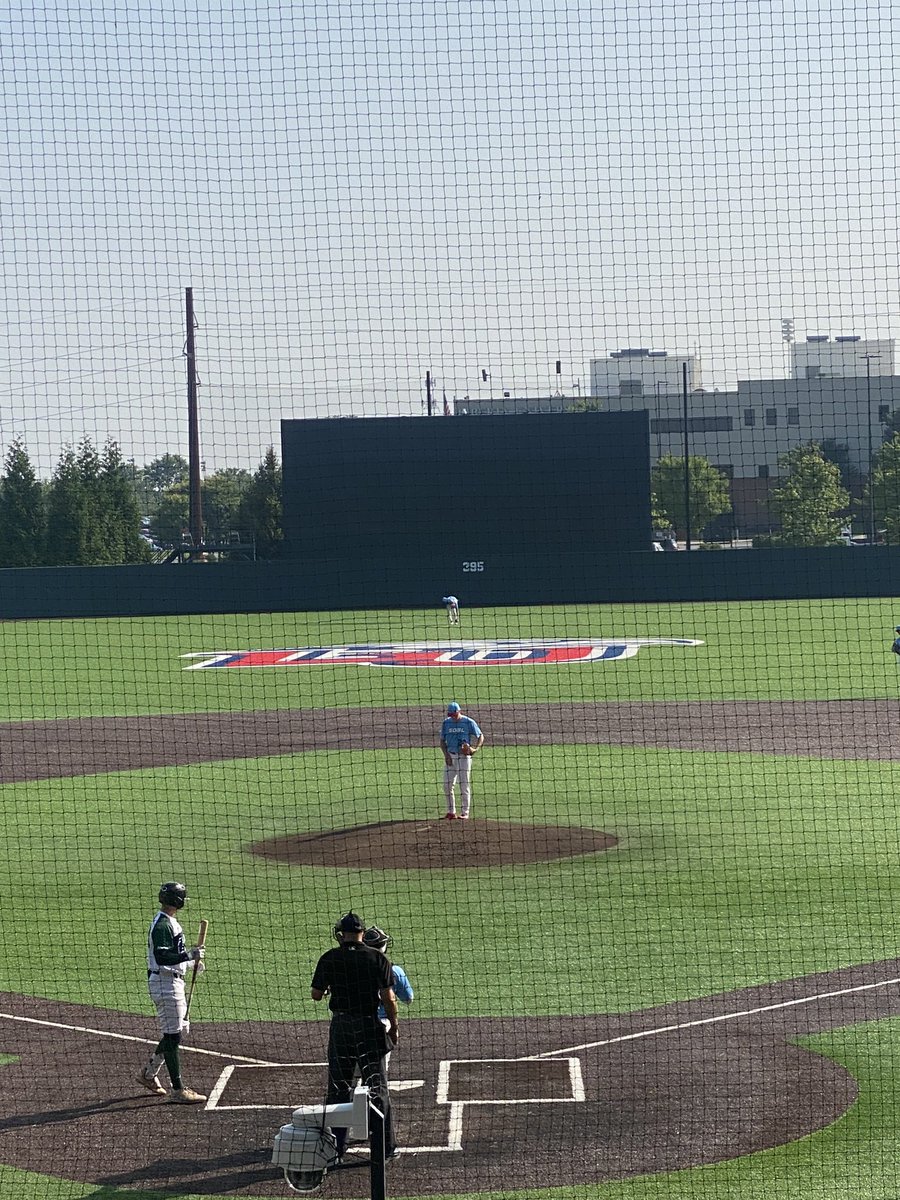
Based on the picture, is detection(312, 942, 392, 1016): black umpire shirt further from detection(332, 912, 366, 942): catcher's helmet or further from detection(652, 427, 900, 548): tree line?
detection(652, 427, 900, 548): tree line

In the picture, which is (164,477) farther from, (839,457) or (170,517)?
(839,457)

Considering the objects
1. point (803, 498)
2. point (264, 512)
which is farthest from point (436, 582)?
point (803, 498)

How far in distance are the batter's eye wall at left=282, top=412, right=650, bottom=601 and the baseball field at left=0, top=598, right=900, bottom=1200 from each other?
22221 millimetres

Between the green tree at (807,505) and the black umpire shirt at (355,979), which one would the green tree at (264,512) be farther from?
the black umpire shirt at (355,979)

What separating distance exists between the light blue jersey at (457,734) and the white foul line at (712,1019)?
7.08 m

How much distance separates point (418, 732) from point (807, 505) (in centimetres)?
3390

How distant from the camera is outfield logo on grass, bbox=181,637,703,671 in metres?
42.8

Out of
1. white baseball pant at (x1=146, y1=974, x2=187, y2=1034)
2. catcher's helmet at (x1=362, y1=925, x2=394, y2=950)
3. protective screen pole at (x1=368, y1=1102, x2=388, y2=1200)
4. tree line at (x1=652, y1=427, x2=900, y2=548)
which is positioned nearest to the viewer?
protective screen pole at (x1=368, y1=1102, x2=388, y2=1200)

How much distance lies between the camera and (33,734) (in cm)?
3083

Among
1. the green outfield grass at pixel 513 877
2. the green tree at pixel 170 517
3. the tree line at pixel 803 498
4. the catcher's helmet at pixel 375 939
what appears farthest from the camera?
the green tree at pixel 170 517

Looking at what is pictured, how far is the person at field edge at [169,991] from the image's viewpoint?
10.3 m

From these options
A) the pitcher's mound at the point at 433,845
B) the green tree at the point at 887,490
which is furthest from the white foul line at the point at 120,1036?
the green tree at the point at 887,490

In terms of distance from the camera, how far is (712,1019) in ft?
39.4

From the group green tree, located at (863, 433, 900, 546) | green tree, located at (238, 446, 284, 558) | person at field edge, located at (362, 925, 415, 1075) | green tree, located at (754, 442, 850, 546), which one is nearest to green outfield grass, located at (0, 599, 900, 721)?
green tree, located at (754, 442, 850, 546)
